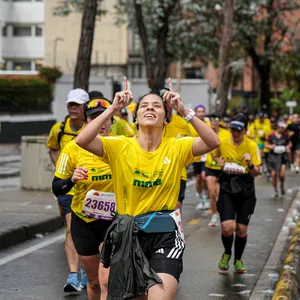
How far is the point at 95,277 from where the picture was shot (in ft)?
24.6

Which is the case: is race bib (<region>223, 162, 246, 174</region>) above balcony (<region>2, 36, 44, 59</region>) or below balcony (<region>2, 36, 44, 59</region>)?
below

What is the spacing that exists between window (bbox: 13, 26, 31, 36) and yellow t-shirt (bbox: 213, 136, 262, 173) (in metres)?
57.4

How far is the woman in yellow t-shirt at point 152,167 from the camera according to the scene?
250 inches

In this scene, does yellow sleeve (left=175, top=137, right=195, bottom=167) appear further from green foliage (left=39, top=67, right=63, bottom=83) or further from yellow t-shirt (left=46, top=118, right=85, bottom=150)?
green foliage (left=39, top=67, right=63, bottom=83)

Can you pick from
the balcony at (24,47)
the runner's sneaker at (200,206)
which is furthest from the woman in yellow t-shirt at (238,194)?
the balcony at (24,47)

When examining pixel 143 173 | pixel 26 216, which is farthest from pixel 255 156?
pixel 26 216

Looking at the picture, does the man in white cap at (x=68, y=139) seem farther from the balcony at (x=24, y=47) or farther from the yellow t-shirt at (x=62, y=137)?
the balcony at (x=24, y=47)

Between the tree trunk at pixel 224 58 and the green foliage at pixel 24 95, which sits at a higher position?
the tree trunk at pixel 224 58

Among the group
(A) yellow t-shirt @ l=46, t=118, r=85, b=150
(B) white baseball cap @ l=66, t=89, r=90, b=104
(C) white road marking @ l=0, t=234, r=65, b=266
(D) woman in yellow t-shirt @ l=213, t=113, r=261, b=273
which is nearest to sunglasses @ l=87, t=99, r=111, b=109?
(B) white baseball cap @ l=66, t=89, r=90, b=104

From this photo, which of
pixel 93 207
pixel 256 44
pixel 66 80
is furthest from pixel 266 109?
pixel 93 207

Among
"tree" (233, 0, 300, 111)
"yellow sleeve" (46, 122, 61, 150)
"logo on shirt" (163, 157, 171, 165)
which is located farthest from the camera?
"tree" (233, 0, 300, 111)

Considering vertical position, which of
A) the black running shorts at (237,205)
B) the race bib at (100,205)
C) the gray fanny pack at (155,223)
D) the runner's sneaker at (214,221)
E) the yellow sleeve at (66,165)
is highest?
the yellow sleeve at (66,165)

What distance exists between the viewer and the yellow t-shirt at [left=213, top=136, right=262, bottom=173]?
10922 millimetres

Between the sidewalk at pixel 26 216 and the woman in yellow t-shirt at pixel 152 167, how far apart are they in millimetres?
6122
